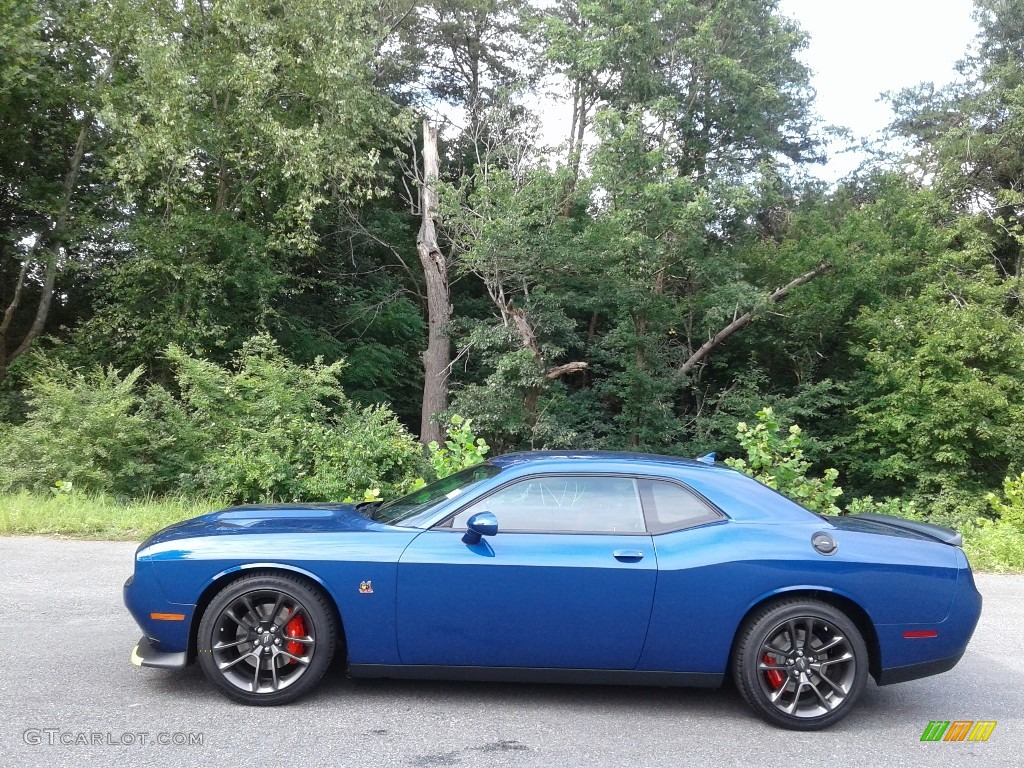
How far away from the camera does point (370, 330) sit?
22859mm

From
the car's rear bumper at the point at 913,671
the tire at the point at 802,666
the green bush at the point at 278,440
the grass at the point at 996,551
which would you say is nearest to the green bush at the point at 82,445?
the green bush at the point at 278,440

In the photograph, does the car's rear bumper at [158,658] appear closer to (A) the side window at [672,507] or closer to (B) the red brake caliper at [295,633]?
(B) the red brake caliper at [295,633]

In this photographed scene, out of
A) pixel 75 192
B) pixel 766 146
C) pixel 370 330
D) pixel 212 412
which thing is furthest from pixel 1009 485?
pixel 75 192

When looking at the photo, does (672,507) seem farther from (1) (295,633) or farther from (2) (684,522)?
(1) (295,633)

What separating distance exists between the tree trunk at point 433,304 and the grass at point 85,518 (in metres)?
11.0

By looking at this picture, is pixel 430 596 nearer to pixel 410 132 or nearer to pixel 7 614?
pixel 7 614

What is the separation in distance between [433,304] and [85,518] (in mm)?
13899

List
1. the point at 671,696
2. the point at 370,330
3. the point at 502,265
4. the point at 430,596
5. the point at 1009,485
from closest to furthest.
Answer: the point at 430,596 < the point at 671,696 < the point at 1009,485 < the point at 502,265 < the point at 370,330

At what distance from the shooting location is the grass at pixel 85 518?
8117 millimetres

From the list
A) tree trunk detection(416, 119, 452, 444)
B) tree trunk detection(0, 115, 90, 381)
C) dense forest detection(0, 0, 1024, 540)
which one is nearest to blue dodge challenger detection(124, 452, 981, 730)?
dense forest detection(0, 0, 1024, 540)

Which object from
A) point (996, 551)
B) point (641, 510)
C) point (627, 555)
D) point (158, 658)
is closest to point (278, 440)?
point (158, 658)

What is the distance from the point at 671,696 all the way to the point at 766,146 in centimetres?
2185

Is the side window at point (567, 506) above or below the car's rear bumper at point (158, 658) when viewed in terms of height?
above

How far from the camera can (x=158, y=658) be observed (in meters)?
4.21
